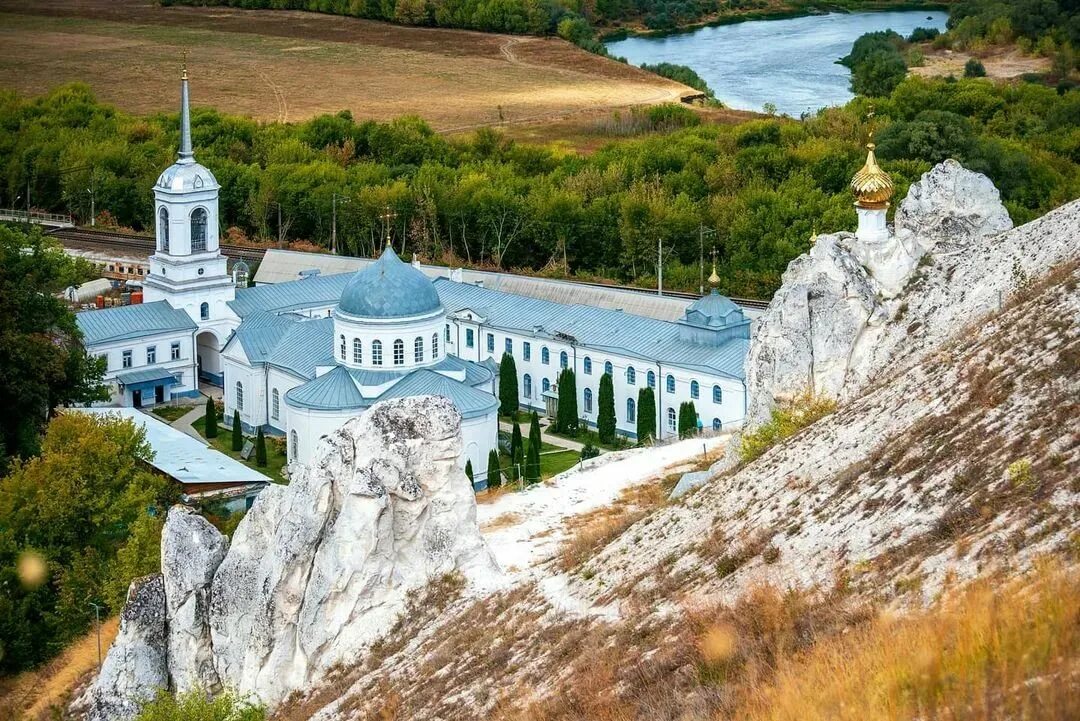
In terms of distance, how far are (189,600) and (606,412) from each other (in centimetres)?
2578

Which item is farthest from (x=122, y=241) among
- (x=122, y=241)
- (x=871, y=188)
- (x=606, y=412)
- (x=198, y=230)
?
(x=871, y=188)

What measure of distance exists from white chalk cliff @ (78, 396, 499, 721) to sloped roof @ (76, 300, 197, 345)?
32691 mm

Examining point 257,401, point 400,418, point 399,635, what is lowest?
point 257,401

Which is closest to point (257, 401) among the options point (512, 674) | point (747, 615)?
point (512, 674)

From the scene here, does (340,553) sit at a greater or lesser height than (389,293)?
greater

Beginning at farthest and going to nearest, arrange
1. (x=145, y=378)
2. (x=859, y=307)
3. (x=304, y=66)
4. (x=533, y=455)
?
(x=304, y=66)
(x=145, y=378)
(x=533, y=455)
(x=859, y=307)

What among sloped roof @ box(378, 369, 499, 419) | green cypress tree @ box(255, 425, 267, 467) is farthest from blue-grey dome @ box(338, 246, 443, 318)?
green cypress tree @ box(255, 425, 267, 467)

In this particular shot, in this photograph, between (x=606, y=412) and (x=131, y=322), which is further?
(x=131, y=322)

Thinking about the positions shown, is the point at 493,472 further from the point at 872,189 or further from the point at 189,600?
the point at 189,600

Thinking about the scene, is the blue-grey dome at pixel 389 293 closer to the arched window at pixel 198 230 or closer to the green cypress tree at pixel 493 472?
the green cypress tree at pixel 493 472

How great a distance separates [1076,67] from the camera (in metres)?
98.2

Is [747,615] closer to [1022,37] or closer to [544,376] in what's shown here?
[544,376]

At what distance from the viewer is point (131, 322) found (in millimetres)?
55844

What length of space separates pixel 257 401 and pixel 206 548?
27866 millimetres
